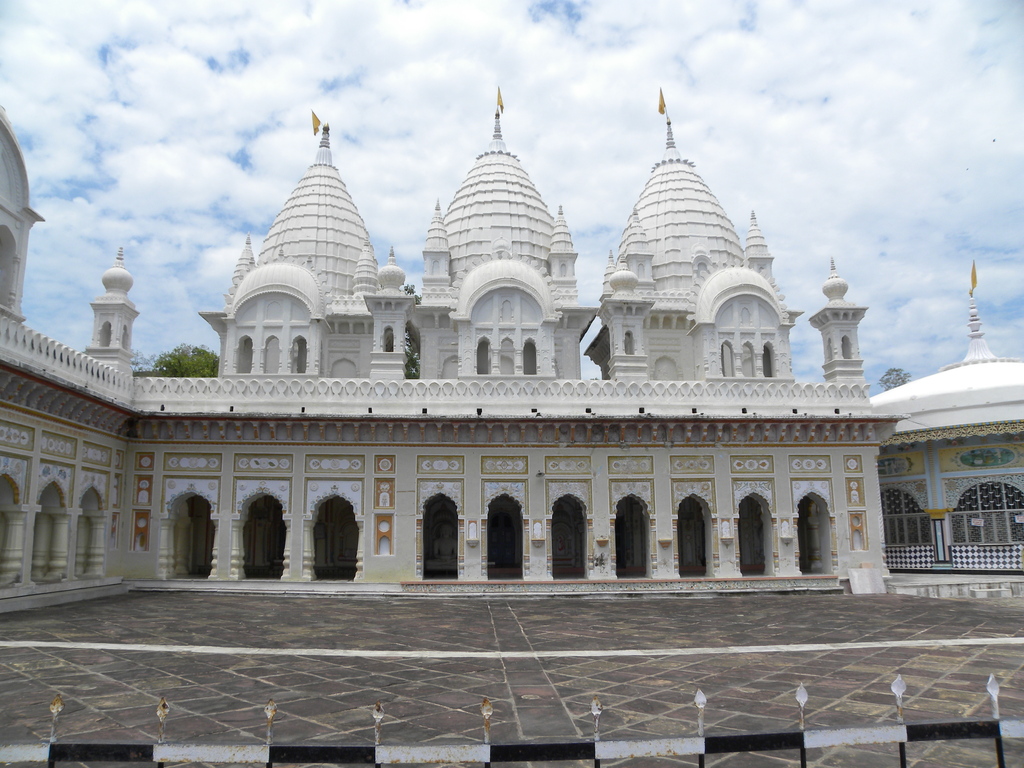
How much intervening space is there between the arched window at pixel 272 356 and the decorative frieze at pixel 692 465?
12.8m

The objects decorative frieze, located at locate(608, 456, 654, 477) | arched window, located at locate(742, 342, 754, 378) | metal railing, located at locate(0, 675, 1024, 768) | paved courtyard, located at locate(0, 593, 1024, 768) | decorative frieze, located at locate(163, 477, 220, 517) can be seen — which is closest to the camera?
metal railing, located at locate(0, 675, 1024, 768)

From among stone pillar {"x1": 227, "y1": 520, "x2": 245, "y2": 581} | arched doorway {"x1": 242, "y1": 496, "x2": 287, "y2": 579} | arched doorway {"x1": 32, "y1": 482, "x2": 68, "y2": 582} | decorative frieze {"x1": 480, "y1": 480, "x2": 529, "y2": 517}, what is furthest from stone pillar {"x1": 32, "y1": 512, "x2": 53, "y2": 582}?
decorative frieze {"x1": 480, "y1": 480, "x2": 529, "y2": 517}

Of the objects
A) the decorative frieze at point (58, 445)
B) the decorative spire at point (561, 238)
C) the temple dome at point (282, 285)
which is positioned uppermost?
the decorative spire at point (561, 238)

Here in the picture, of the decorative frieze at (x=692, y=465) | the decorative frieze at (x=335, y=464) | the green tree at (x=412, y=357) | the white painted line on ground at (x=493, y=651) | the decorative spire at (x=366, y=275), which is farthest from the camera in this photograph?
the green tree at (x=412, y=357)

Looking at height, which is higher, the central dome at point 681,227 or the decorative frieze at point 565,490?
the central dome at point 681,227

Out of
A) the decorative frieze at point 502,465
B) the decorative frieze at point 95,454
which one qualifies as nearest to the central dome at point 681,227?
the decorative frieze at point 502,465

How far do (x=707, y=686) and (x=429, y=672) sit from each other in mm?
3093

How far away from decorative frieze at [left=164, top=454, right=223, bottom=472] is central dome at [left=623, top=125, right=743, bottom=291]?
52.2 ft

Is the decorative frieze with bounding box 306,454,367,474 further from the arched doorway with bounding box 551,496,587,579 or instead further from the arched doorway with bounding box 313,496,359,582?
the arched doorway with bounding box 551,496,587,579

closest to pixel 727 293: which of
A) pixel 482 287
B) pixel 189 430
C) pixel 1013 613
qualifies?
pixel 482 287

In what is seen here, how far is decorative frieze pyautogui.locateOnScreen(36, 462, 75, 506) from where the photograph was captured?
1603 centimetres

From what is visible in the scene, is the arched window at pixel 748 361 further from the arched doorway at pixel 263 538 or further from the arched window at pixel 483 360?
the arched doorway at pixel 263 538

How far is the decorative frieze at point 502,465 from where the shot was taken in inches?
789

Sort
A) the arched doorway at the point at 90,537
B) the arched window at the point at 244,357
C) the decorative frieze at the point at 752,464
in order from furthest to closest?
the arched window at the point at 244,357 < the decorative frieze at the point at 752,464 < the arched doorway at the point at 90,537
